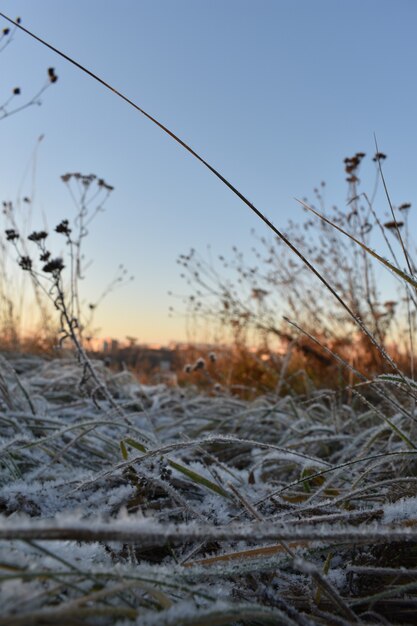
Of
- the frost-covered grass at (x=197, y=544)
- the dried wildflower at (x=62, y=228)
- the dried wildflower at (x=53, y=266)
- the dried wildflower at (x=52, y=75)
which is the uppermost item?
the dried wildflower at (x=52, y=75)

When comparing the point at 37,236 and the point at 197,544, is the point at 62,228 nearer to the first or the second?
the point at 37,236

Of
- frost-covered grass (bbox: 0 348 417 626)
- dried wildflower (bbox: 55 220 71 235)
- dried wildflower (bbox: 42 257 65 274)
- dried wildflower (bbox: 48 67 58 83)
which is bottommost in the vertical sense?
frost-covered grass (bbox: 0 348 417 626)

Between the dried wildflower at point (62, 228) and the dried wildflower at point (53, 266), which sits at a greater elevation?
the dried wildflower at point (62, 228)

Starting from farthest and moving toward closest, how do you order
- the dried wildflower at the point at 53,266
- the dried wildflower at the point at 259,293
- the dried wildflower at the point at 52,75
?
the dried wildflower at the point at 259,293, the dried wildflower at the point at 52,75, the dried wildflower at the point at 53,266

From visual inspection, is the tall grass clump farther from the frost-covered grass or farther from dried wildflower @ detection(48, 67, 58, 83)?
dried wildflower @ detection(48, 67, 58, 83)

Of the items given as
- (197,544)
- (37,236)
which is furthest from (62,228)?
(197,544)

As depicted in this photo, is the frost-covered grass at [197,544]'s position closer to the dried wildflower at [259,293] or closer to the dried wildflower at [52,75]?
the dried wildflower at [52,75]

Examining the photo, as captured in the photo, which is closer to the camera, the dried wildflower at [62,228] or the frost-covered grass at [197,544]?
the frost-covered grass at [197,544]

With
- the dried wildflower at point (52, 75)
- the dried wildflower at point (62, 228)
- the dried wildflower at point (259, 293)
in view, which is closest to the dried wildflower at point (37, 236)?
the dried wildflower at point (62, 228)

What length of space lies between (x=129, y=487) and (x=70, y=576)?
1.66 feet

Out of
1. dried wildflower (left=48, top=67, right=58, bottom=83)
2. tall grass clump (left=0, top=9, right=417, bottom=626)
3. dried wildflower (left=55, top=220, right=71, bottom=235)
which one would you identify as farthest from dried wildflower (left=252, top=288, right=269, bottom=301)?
tall grass clump (left=0, top=9, right=417, bottom=626)

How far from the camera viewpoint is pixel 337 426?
64.4 inches

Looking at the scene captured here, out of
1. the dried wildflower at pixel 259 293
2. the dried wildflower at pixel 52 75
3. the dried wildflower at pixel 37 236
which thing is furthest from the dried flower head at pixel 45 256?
the dried wildflower at pixel 259 293

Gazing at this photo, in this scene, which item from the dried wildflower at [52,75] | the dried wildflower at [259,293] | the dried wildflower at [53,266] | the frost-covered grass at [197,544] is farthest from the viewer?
the dried wildflower at [259,293]
